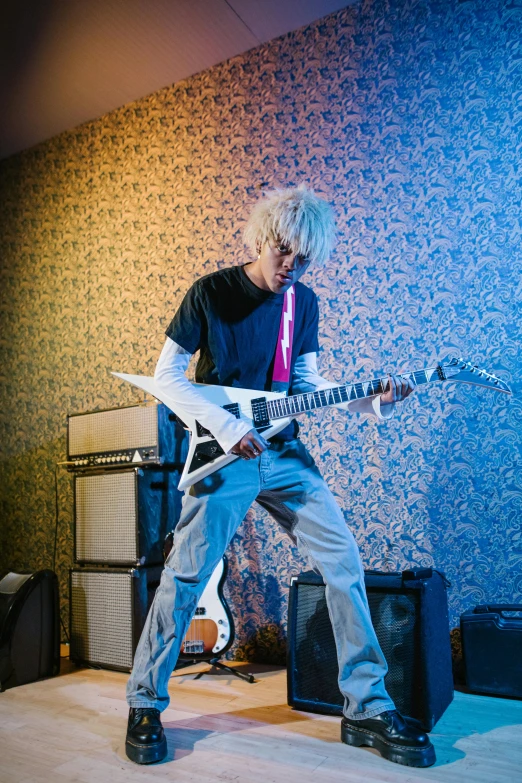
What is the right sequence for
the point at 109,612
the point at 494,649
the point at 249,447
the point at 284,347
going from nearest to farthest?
1. the point at 249,447
2. the point at 284,347
3. the point at 494,649
4. the point at 109,612

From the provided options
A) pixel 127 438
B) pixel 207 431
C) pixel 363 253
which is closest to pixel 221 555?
pixel 207 431

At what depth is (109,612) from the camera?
255 cm

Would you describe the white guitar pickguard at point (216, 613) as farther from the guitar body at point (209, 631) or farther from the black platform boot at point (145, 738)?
the black platform boot at point (145, 738)

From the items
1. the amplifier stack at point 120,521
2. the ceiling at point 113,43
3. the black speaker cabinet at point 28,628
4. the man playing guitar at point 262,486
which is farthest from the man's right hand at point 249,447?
the ceiling at point 113,43

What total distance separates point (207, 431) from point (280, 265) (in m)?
0.52

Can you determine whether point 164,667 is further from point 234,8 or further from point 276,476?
point 234,8

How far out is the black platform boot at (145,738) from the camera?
150 centimetres

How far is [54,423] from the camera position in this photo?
11.7ft

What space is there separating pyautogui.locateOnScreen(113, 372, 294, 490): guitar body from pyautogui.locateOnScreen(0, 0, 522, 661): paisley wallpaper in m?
0.88

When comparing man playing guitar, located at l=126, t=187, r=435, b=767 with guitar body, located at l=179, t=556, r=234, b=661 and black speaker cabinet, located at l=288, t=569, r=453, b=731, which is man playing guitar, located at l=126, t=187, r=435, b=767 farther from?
guitar body, located at l=179, t=556, r=234, b=661

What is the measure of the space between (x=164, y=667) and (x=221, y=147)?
2473 millimetres

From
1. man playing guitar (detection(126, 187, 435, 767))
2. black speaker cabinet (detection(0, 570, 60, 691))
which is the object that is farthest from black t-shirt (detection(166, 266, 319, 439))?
black speaker cabinet (detection(0, 570, 60, 691))

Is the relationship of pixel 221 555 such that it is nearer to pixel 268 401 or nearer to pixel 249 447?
pixel 249 447

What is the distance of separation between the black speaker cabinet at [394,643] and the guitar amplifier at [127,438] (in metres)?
0.91
